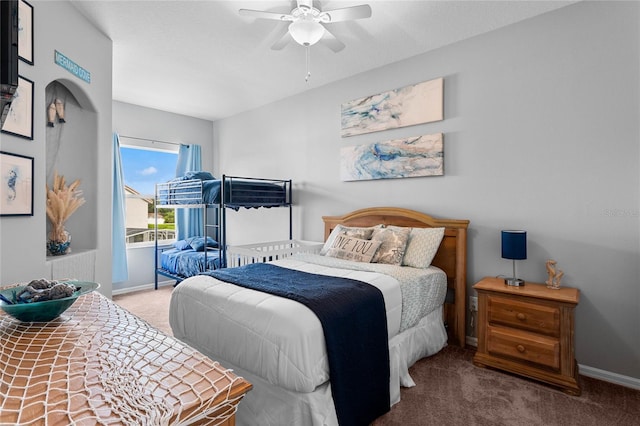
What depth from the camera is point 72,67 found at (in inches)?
98.8

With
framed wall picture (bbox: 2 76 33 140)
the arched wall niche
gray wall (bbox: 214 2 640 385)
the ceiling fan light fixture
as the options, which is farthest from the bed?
the ceiling fan light fixture

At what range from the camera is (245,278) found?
235 cm

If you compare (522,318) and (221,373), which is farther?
(522,318)

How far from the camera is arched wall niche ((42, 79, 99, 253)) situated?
2.68m

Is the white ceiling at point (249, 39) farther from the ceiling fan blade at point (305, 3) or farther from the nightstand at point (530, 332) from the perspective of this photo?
the nightstand at point (530, 332)

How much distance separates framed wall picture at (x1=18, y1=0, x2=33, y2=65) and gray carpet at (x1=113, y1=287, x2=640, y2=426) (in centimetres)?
296

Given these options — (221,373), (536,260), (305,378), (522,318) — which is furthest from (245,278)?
(536,260)

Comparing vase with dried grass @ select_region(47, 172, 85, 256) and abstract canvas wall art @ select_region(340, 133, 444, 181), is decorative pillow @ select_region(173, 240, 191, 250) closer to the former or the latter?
vase with dried grass @ select_region(47, 172, 85, 256)

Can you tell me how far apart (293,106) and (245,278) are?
2.81 metres

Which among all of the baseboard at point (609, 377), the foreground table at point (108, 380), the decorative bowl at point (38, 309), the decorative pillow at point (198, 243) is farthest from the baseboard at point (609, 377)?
the decorative pillow at point (198, 243)

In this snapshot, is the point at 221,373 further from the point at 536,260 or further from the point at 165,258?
the point at 165,258

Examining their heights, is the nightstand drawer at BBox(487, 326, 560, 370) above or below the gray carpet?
above

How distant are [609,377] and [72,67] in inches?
175

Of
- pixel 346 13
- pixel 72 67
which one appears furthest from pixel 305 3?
pixel 72 67
